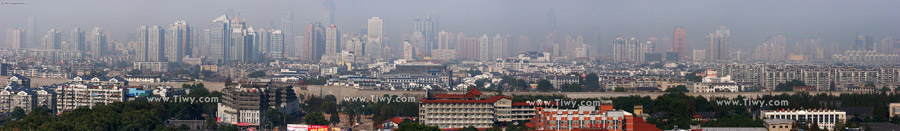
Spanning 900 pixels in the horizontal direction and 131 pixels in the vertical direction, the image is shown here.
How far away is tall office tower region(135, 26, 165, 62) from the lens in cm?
6725

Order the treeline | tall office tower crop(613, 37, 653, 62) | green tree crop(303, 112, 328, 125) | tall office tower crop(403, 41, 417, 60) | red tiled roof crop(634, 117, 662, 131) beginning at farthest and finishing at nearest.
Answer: tall office tower crop(403, 41, 417, 60) → tall office tower crop(613, 37, 653, 62) → green tree crop(303, 112, 328, 125) → the treeline → red tiled roof crop(634, 117, 662, 131)

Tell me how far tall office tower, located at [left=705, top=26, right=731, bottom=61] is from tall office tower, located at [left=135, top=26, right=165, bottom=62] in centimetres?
2970

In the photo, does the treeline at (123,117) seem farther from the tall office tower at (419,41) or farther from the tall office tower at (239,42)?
the tall office tower at (419,41)

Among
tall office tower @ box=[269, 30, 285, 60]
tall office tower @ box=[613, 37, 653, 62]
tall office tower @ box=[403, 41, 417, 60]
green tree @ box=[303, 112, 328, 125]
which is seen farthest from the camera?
tall office tower @ box=[403, 41, 417, 60]

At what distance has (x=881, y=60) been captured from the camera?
180 ft

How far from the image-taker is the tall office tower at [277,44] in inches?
3007

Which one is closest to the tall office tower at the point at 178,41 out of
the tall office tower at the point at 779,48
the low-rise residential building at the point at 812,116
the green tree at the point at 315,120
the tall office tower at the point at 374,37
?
the tall office tower at the point at 374,37

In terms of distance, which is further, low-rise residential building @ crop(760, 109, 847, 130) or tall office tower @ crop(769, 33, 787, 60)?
tall office tower @ crop(769, 33, 787, 60)

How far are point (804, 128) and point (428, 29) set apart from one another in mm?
67238

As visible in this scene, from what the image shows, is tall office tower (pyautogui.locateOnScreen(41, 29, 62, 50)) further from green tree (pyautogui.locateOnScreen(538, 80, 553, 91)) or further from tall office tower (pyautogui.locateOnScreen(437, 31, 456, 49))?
green tree (pyautogui.locateOnScreen(538, 80, 553, 91))

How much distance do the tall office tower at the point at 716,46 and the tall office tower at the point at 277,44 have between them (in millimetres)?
26204

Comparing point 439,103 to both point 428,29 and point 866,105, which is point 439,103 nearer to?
point 866,105

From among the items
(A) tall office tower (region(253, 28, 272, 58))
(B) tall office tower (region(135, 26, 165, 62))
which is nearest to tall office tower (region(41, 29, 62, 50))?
(B) tall office tower (region(135, 26, 165, 62))

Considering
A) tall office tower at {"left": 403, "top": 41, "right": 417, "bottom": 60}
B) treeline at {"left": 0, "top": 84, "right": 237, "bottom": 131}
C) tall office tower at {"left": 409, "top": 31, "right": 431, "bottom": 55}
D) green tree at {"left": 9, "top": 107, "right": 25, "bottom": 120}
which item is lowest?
green tree at {"left": 9, "top": 107, "right": 25, "bottom": 120}
